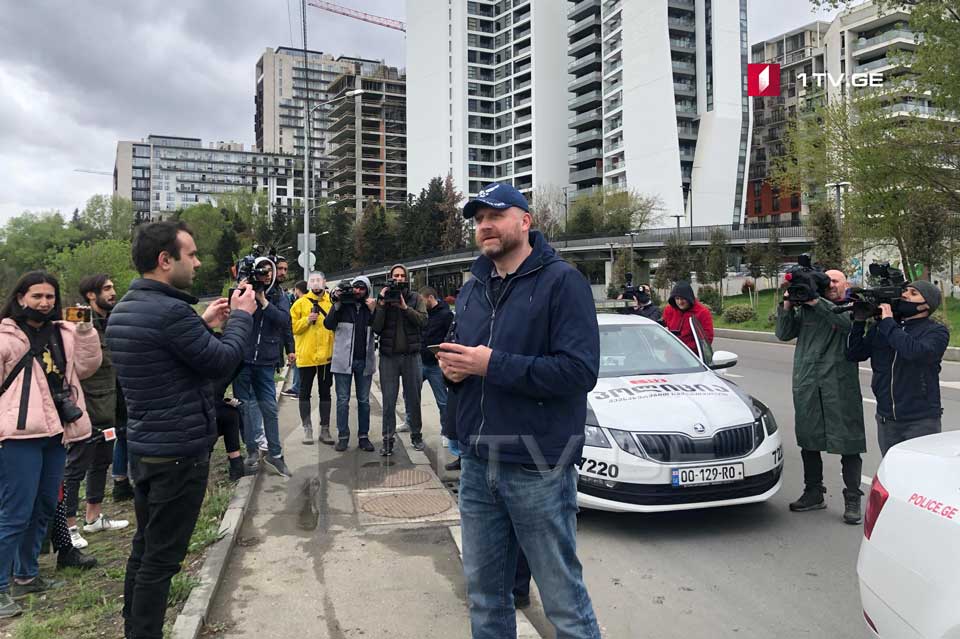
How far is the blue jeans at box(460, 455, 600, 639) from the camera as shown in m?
2.69

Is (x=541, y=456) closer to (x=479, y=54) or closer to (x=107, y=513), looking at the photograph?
(x=107, y=513)

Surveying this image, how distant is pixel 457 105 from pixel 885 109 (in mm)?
89338

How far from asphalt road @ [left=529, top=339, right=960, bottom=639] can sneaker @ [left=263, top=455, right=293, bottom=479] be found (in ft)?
9.68

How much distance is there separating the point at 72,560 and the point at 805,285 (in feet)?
18.0

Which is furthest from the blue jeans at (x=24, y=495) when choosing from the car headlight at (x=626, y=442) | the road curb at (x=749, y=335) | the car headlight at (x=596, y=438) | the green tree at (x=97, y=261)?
the green tree at (x=97, y=261)

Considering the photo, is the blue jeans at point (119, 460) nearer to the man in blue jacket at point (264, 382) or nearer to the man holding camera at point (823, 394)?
the man in blue jacket at point (264, 382)

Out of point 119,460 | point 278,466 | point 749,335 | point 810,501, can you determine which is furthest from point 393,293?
point 749,335

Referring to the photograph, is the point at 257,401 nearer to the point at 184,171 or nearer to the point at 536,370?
the point at 536,370

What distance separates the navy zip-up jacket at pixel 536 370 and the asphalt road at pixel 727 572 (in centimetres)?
165

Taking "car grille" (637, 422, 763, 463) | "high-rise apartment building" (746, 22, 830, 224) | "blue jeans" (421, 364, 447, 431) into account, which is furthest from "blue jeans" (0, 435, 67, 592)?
"high-rise apartment building" (746, 22, 830, 224)

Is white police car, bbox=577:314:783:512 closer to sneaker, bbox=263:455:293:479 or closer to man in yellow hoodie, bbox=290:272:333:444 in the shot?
sneaker, bbox=263:455:293:479

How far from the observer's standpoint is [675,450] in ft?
16.4

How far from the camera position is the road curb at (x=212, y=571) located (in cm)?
369

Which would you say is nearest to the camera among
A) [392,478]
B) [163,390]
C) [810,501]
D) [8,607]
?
[163,390]
